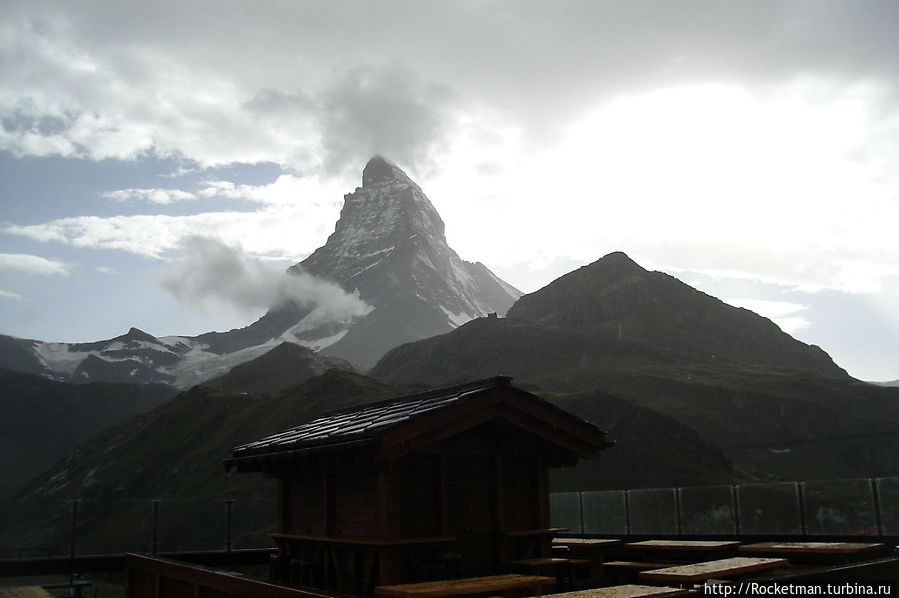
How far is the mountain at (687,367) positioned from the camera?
86312 millimetres

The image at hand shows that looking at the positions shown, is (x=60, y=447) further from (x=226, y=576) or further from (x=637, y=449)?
(x=226, y=576)

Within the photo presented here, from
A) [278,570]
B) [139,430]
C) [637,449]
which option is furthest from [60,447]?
[278,570]

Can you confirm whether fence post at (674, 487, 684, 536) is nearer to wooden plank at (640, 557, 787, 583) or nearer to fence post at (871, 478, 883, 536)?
fence post at (871, 478, 883, 536)

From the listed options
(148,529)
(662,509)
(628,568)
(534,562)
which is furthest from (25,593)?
(148,529)

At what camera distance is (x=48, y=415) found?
487 feet

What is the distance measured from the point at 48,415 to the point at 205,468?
89.1m

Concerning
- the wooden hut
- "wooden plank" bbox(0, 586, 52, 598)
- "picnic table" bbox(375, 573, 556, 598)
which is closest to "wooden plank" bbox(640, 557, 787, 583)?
"picnic table" bbox(375, 573, 556, 598)

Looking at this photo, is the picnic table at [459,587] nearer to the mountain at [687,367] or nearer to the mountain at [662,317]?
the mountain at [687,367]

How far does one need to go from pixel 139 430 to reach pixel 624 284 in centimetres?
10471

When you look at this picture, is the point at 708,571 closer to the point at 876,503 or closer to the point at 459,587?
the point at 459,587

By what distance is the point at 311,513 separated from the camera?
44.3 feet

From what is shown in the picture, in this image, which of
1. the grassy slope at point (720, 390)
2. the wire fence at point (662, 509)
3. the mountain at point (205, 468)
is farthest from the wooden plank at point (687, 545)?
the grassy slope at point (720, 390)

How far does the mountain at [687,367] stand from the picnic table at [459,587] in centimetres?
7087

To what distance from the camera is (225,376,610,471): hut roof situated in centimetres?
1084
